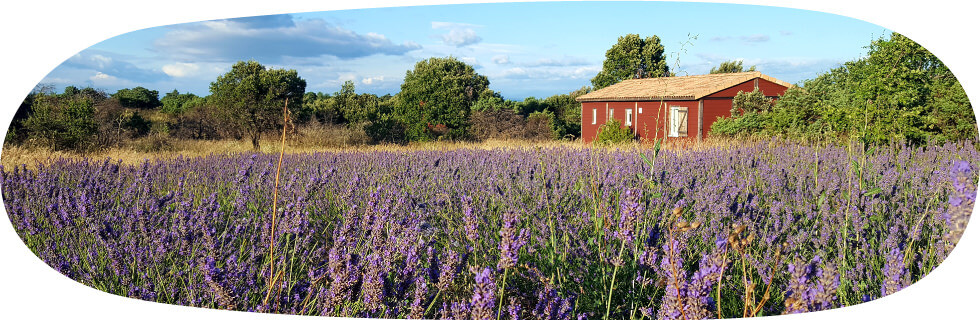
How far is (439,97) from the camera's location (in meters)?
12.7

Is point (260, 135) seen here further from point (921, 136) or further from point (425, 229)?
point (921, 136)

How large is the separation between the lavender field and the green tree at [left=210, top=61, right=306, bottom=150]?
0.32m

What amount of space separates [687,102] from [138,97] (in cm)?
1297

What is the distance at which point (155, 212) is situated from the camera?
3.16 m

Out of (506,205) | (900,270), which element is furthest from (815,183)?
(506,205)

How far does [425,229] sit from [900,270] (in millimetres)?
2284

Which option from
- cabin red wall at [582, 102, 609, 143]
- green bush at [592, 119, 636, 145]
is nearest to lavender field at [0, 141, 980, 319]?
green bush at [592, 119, 636, 145]

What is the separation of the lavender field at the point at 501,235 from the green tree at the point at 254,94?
32cm

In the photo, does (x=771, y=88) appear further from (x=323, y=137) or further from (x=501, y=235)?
(x=501, y=235)

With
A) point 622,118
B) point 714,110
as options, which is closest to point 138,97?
point 622,118

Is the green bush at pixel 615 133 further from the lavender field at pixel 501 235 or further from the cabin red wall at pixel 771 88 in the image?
the lavender field at pixel 501 235

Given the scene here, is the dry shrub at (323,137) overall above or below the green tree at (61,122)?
below

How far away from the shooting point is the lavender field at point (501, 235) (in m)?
2.06

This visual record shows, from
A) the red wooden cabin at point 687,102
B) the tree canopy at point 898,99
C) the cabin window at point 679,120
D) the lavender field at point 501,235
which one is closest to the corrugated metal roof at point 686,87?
the red wooden cabin at point 687,102
